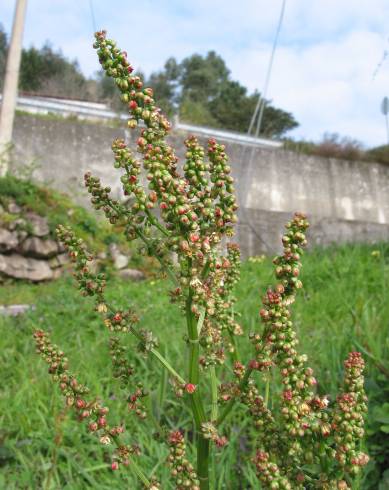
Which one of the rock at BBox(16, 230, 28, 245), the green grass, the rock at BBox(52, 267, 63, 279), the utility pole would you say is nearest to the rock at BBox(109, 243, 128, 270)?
the green grass

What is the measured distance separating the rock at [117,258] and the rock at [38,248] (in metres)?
0.98

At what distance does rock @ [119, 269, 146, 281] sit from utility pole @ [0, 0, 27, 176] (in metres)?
2.92

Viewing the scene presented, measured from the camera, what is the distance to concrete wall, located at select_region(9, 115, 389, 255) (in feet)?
31.3

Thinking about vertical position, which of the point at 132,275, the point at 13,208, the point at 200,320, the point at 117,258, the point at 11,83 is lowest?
the point at 132,275

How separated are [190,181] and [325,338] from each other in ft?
8.12

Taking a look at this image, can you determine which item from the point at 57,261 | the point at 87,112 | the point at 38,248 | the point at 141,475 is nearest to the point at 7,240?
the point at 38,248

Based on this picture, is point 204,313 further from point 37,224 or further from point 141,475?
point 37,224

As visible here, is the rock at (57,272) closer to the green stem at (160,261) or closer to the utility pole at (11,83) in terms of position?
the utility pole at (11,83)

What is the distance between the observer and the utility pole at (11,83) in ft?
32.9

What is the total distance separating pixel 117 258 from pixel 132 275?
532 millimetres

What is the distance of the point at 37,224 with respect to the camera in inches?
365

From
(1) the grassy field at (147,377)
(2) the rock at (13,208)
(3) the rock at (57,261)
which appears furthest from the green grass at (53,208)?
(1) the grassy field at (147,377)

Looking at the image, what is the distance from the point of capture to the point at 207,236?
98cm

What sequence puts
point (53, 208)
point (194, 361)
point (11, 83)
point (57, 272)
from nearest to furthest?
point (194, 361) < point (57, 272) < point (53, 208) < point (11, 83)
